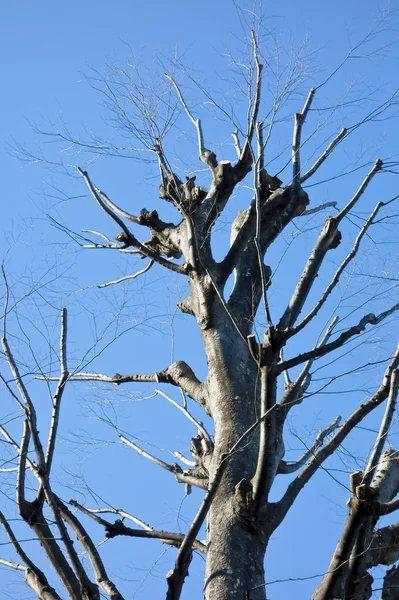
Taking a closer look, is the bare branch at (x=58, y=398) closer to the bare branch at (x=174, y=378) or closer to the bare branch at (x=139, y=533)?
the bare branch at (x=139, y=533)

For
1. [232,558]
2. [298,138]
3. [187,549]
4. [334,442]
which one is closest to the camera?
[187,549]

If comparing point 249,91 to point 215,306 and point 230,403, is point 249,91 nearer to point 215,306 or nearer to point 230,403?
point 215,306

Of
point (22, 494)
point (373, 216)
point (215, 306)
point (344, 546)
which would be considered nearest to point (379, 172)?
point (373, 216)

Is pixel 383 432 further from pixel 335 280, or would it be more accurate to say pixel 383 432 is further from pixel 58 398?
pixel 58 398

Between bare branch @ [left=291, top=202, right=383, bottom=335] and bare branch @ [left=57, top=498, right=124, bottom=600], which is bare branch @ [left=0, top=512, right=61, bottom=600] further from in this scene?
bare branch @ [left=291, top=202, right=383, bottom=335]

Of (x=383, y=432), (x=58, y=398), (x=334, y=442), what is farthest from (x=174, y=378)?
(x=383, y=432)

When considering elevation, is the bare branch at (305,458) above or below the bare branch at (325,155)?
below

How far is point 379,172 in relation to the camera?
3.87 meters

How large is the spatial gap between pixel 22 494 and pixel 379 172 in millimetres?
2412

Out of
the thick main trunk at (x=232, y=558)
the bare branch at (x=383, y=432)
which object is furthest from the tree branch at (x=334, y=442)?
the thick main trunk at (x=232, y=558)

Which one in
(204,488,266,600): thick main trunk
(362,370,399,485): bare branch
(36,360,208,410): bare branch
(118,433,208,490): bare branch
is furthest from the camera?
(36,360,208,410): bare branch

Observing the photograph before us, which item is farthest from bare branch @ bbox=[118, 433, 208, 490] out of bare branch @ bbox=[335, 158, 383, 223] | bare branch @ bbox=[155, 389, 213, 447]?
bare branch @ bbox=[335, 158, 383, 223]

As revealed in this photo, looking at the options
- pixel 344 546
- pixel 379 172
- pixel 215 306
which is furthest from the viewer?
pixel 215 306

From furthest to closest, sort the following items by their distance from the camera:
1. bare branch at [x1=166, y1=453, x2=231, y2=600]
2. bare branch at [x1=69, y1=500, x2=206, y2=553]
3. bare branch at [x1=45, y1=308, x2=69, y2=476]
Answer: bare branch at [x1=69, y1=500, x2=206, y2=553] → bare branch at [x1=45, y1=308, x2=69, y2=476] → bare branch at [x1=166, y1=453, x2=231, y2=600]
